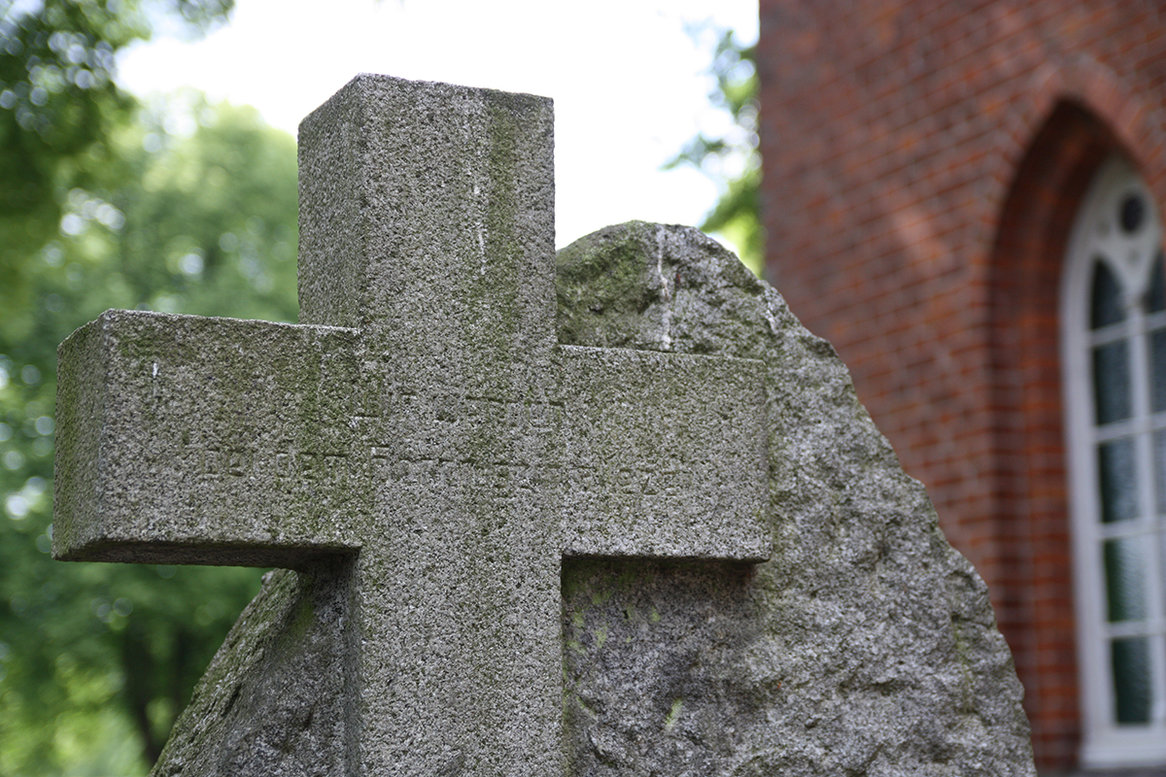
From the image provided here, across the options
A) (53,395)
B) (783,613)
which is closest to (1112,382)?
(783,613)

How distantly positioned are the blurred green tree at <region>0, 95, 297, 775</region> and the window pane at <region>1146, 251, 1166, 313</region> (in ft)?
34.6

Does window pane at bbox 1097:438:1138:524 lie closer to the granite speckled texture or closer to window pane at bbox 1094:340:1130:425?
window pane at bbox 1094:340:1130:425

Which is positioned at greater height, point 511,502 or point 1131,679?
point 511,502

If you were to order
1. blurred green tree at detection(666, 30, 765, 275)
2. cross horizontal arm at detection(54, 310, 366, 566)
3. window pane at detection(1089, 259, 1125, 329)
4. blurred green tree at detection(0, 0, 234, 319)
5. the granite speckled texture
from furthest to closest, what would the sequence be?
blurred green tree at detection(666, 30, 765, 275) → blurred green tree at detection(0, 0, 234, 319) → window pane at detection(1089, 259, 1125, 329) → the granite speckled texture → cross horizontal arm at detection(54, 310, 366, 566)

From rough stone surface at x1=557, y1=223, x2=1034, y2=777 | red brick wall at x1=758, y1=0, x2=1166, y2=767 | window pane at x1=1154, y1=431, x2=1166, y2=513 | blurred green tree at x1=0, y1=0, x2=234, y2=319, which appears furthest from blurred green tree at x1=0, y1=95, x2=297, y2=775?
rough stone surface at x1=557, y1=223, x2=1034, y2=777

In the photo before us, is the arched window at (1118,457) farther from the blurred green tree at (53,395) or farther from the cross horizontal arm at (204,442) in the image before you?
the blurred green tree at (53,395)

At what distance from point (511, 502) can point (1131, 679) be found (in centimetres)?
454

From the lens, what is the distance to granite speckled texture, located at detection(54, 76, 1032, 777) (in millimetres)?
2096

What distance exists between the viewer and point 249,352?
2102 millimetres

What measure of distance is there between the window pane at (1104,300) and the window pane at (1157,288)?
14 cm

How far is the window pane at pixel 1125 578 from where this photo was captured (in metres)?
5.91

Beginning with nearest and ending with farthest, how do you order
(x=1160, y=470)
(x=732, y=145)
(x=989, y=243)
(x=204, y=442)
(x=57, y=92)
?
1. (x=204, y=442)
2. (x=1160, y=470)
3. (x=989, y=243)
4. (x=57, y=92)
5. (x=732, y=145)

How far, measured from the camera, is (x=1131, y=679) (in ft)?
19.4

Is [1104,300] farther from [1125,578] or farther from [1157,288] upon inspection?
[1125,578]
